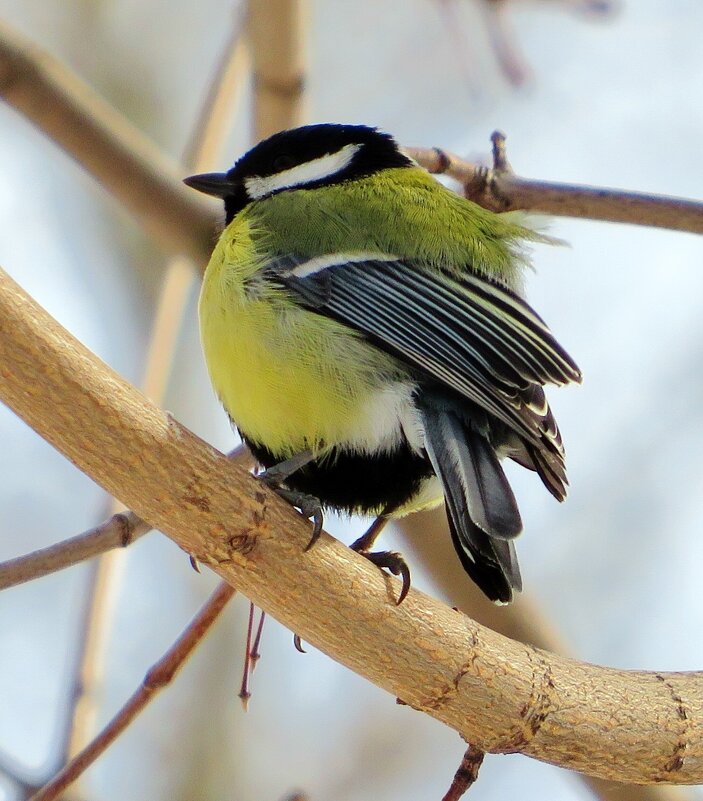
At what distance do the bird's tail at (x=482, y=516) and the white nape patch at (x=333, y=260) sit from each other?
0.47 m

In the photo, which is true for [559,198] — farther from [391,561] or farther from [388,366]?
[391,561]

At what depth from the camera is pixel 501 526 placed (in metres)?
1.50

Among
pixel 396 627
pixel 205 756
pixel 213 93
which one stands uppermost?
pixel 213 93

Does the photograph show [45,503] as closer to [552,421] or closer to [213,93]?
[213,93]

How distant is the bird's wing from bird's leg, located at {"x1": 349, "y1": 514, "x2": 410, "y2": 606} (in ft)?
0.90

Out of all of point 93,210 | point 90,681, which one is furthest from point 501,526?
point 93,210

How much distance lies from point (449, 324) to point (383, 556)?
1.35 feet

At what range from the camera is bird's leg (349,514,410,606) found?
149 cm

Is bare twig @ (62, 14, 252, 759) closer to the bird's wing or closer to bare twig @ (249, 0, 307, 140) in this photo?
bare twig @ (249, 0, 307, 140)

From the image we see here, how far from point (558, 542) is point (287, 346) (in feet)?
8.81

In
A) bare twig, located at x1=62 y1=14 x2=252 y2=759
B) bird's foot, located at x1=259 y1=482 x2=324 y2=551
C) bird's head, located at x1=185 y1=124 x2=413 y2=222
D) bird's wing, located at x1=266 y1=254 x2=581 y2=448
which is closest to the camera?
bird's foot, located at x1=259 y1=482 x2=324 y2=551

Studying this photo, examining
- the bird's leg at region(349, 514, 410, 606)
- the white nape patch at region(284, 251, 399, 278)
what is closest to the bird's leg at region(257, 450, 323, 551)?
the bird's leg at region(349, 514, 410, 606)

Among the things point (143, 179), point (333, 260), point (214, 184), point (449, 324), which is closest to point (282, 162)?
point (214, 184)

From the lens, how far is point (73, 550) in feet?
4.68
